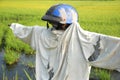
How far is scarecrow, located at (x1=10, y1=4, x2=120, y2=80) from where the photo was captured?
2.81m

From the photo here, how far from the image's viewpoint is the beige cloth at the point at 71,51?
9.21ft

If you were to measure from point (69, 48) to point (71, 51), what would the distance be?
4 centimetres

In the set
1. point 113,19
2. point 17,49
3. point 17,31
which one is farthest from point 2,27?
point 17,31

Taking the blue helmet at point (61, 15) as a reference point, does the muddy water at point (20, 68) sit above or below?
below

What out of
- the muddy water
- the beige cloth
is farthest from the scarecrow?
the muddy water

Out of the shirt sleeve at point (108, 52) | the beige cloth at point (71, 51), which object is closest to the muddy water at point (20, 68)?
the beige cloth at point (71, 51)

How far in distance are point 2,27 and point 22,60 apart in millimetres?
4385

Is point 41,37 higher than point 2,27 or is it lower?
higher

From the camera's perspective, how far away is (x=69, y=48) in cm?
301

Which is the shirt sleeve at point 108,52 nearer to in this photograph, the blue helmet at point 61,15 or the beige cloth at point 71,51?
the beige cloth at point 71,51

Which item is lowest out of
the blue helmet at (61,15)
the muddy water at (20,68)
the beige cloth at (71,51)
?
the muddy water at (20,68)

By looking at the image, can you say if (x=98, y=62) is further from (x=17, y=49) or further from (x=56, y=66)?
(x=17, y=49)

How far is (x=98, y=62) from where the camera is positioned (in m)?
2.84

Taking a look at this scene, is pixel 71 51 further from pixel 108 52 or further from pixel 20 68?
pixel 20 68
